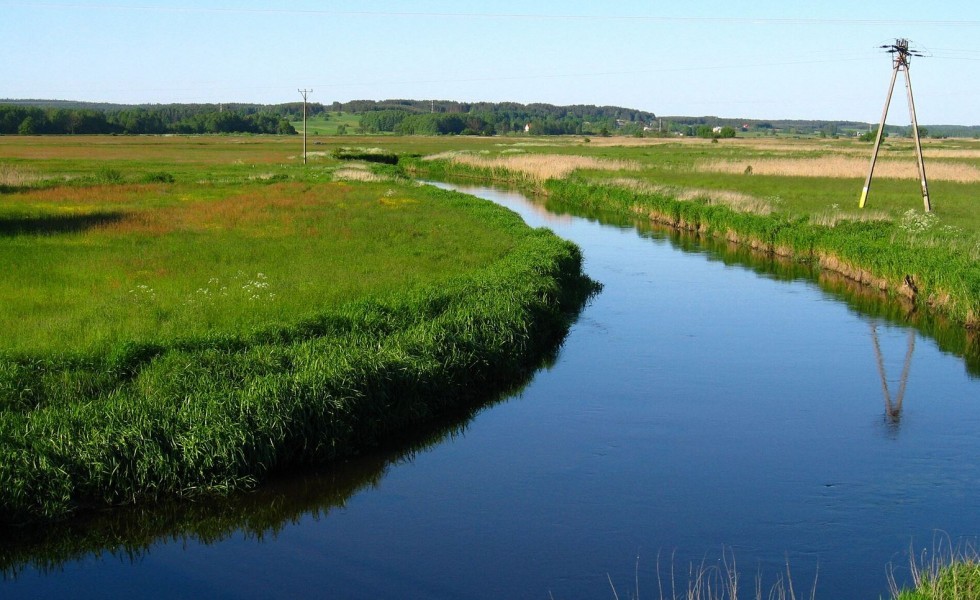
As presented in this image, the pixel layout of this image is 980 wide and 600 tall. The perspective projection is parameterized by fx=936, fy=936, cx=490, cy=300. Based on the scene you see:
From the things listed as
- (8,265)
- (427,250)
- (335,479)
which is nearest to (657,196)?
(427,250)

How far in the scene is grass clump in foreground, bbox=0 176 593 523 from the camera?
10.0 m

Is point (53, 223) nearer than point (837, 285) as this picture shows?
No

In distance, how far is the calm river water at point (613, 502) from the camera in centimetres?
881

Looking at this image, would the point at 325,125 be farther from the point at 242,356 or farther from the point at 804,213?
the point at 242,356

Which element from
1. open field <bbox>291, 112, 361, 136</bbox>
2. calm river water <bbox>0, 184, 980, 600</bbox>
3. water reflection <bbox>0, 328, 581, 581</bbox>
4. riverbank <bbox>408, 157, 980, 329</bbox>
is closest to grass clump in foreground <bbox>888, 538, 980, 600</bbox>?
calm river water <bbox>0, 184, 980, 600</bbox>

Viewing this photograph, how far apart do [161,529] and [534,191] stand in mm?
44675

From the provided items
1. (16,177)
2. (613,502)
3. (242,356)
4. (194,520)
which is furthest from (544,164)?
(194,520)

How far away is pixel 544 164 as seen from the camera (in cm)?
5903

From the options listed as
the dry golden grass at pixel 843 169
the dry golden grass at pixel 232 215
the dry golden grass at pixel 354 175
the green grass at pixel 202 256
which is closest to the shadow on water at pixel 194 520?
the green grass at pixel 202 256

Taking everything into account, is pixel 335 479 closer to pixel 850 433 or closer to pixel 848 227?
pixel 850 433

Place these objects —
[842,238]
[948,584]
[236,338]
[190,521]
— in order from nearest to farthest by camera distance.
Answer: [948,584]
[190,521]
[236,338]
[842,238]

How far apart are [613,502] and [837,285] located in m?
15.8

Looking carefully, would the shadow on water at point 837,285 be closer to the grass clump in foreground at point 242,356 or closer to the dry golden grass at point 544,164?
the grass clump in foreground at point 242,356

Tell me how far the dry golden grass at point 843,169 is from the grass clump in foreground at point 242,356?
3175 cm
